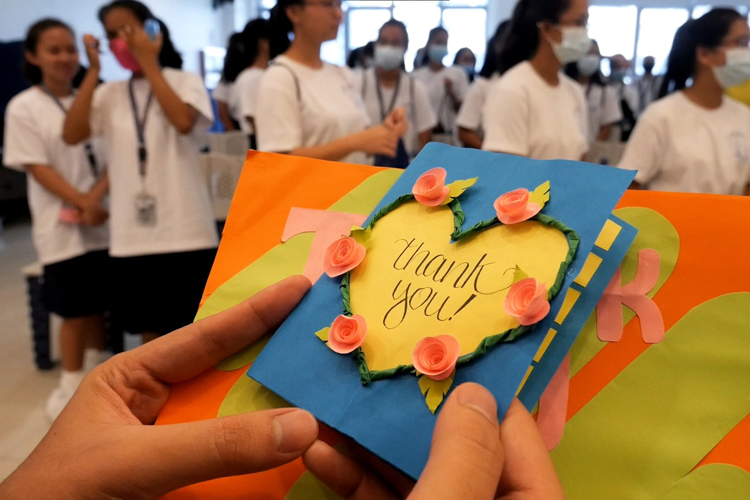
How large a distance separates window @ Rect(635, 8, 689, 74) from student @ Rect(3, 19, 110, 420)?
8.41 m

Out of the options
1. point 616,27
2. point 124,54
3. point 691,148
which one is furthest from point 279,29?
point 616,27

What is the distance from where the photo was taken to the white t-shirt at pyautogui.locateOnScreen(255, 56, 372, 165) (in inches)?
55.2

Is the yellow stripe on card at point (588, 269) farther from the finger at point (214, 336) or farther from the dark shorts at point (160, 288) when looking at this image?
the dark shorts at point (160, 288)

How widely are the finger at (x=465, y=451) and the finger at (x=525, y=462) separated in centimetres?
2

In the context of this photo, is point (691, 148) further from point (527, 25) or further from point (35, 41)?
point (35, 41)

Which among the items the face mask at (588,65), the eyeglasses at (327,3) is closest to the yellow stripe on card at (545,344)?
the eyeglasses at (327,3)

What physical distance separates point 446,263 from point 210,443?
29 centimetres

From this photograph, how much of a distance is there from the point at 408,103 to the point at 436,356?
223 centimetres

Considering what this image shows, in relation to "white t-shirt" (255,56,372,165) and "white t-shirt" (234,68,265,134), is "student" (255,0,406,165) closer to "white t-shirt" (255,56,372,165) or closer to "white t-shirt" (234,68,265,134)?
"white t-shirt" (255,56,372,165)

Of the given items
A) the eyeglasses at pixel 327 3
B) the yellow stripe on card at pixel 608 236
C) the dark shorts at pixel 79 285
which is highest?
the eyeglasses at pixel 327 3

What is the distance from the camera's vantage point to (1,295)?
301cm

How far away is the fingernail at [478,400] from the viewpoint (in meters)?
0.45

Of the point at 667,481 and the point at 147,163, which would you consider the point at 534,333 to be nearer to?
the point at 667,481

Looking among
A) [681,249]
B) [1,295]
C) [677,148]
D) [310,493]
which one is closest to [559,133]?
[677,148]
